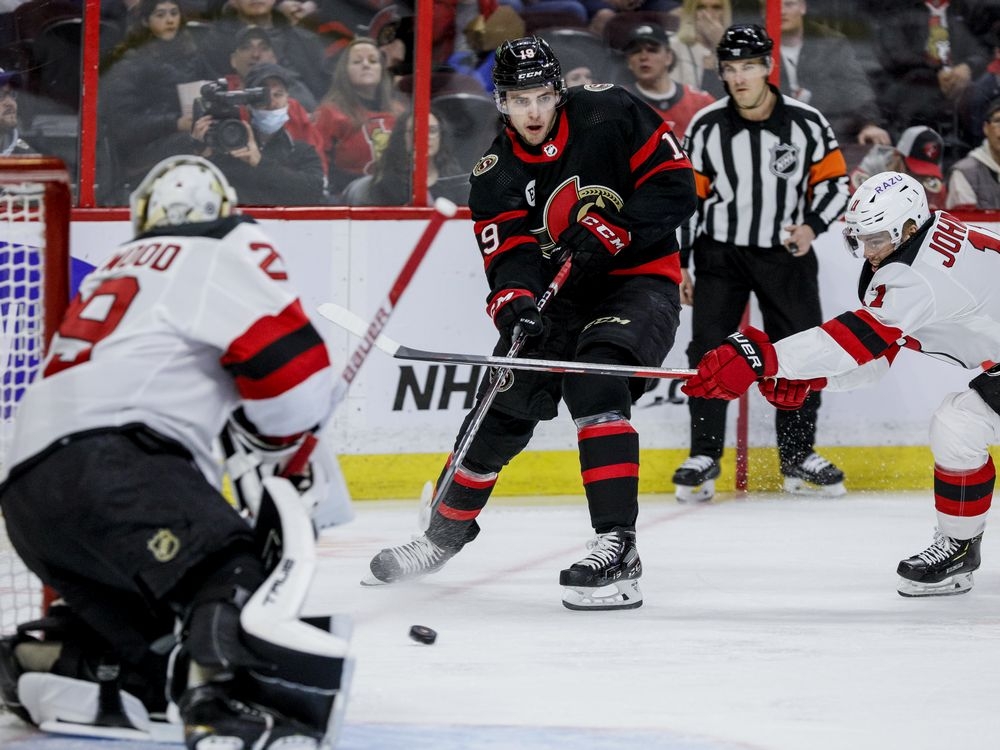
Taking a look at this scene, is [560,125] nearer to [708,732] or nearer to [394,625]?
[394,625]

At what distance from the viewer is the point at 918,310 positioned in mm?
3248

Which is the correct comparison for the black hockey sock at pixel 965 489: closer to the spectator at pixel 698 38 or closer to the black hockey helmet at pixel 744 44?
the black hockey helmet at pixel 744 44

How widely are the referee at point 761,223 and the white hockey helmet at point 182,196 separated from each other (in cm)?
270

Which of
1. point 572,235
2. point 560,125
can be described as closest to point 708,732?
point 572,235

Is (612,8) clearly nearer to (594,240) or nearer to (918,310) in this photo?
(594,240)

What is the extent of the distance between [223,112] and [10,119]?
0.61 meters

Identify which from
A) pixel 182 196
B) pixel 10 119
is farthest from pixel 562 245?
pixel 10 119

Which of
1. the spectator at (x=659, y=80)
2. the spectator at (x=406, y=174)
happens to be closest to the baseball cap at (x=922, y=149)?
the spectator at (x=659, y=80)

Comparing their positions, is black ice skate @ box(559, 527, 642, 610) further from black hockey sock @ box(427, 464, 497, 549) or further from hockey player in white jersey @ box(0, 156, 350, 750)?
hockey player in white jersey @ box(0, 156, 350, 750)

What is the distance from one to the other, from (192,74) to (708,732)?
302 centimetres

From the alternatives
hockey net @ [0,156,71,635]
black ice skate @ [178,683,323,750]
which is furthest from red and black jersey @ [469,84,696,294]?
black ice skate @ [178,683,323,750]

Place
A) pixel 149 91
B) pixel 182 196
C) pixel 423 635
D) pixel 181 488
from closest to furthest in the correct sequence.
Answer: pixel 181 488
pixel 182 196
pixel 423 635
pixel 149 91

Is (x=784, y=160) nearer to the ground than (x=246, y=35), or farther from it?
nearer to the ground

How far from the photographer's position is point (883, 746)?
2238 mm
